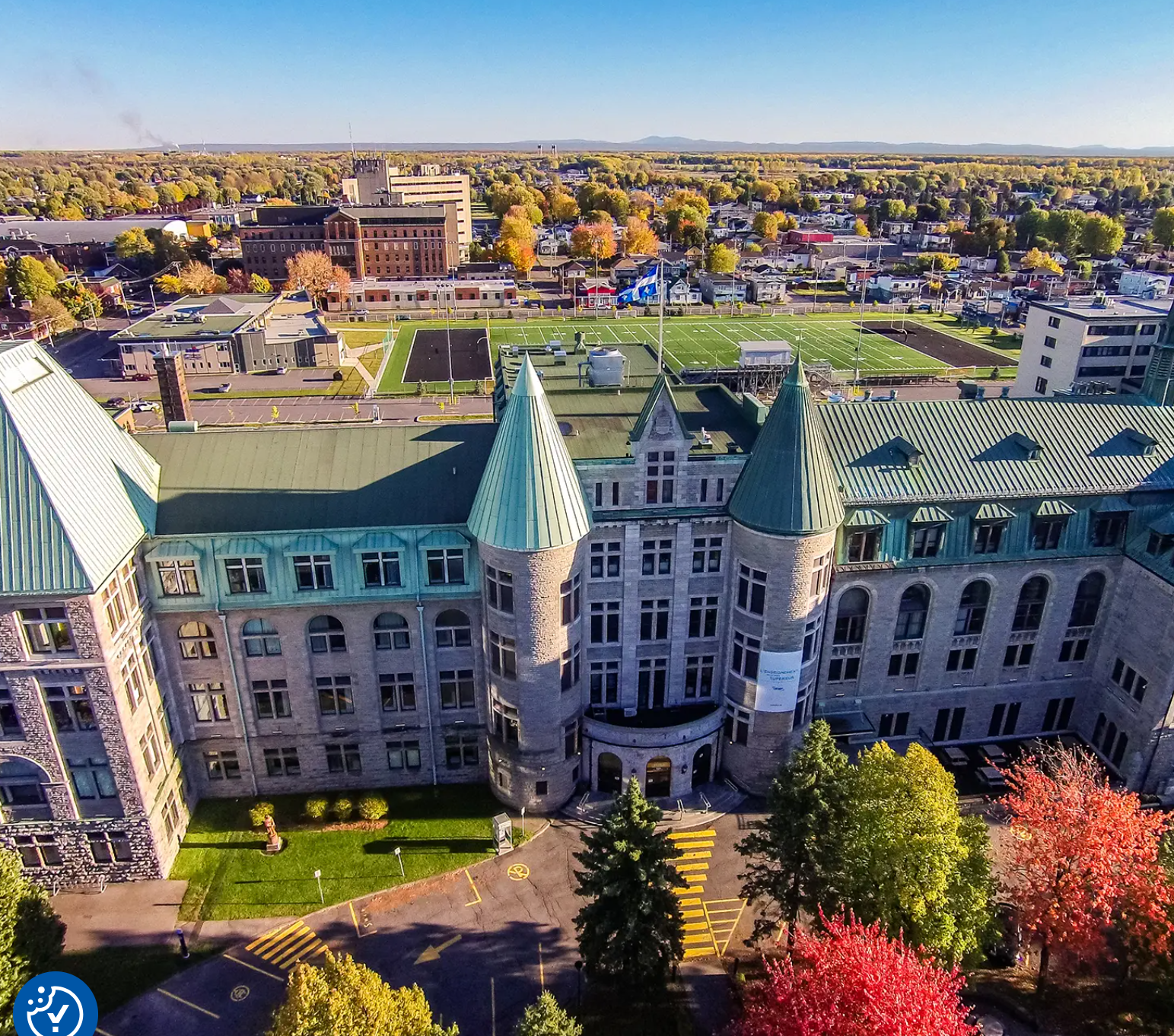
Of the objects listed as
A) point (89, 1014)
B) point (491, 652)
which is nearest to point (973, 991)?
point (491, 652)

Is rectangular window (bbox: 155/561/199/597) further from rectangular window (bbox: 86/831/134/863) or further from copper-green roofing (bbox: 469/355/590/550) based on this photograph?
copper-green roofing (bbox: 469/355/590/550)

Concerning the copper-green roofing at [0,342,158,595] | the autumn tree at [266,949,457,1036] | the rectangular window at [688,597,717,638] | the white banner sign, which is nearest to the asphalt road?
the white banner sign

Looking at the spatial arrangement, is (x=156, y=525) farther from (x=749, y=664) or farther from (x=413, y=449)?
(x=749, y=664)

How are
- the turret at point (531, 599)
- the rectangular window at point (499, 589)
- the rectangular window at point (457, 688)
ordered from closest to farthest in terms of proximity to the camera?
the turret at point (531, 599)
the rectangular window at point (499, 589)
the rectangular window at point (457, 688)

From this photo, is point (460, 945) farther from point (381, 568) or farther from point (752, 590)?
point (752, 590)

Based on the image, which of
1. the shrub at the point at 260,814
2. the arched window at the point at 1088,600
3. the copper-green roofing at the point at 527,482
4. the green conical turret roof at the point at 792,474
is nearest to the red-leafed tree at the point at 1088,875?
the green conical turret roof at the point at 792,474

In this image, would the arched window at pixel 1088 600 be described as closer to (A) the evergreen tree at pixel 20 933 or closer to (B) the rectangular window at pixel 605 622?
(B) the rectangular window at pixel 605 622
